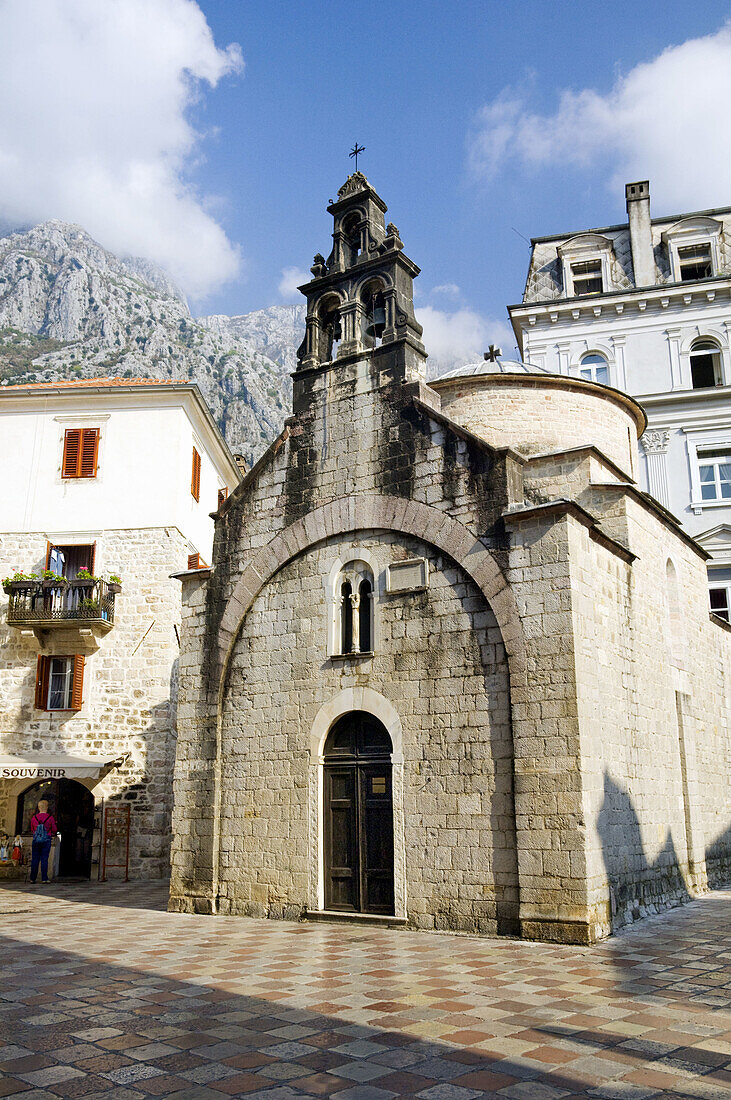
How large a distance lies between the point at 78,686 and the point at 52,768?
2.33 m

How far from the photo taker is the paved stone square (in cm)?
521

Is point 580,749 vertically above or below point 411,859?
above

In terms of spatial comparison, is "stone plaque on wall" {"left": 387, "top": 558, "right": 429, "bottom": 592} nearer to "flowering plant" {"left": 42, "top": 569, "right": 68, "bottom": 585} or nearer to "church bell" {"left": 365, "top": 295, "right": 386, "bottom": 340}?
"church bell" {"left": 365, "top": 295, "right": 386, "bottom": 340}

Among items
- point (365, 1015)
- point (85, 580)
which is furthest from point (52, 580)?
point (365, 1015)

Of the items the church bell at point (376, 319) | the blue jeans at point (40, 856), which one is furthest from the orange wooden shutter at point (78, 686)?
the church bell at point (376, 319)

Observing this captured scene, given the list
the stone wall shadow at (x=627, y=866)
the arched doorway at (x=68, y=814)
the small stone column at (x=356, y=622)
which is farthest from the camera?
Answer: the arched doorway at (x=68, y=814)

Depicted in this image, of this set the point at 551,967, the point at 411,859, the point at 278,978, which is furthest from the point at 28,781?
the point at 551,967

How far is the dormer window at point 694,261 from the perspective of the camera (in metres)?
26.8

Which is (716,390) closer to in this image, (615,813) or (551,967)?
(615,813)

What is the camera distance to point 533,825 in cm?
999

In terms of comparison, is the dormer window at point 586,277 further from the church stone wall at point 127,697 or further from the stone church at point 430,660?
the church stone wall at point 127,697

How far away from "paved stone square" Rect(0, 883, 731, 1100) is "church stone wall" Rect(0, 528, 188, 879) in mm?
8462

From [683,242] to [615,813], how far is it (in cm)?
2195

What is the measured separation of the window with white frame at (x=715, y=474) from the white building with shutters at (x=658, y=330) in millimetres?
28
